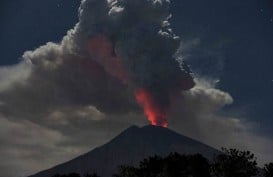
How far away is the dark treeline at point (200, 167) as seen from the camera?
8975 cm

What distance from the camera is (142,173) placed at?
107562 millimetres

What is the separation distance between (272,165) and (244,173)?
6.36 metres

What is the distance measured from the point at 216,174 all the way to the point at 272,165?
30.9 feet

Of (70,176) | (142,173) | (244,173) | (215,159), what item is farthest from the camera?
(70,176)

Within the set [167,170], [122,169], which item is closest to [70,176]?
[122,169]

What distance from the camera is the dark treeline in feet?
294

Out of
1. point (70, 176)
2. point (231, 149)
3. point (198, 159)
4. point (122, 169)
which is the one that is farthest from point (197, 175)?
point (70, 176)

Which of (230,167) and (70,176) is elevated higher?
(70,176)

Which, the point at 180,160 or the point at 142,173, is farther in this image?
the point at 142,173

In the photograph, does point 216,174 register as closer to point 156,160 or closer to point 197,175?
point 197,175

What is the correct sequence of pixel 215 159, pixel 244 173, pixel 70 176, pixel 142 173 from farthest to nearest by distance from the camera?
1. pixel 70 176
2. pixel 142 173
3. pixel 215 159
4. pixel 244 173

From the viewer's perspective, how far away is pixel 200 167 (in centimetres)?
9650

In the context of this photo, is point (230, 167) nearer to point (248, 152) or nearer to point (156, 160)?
point (248, 152)

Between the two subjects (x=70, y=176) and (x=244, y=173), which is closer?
(x=244, y=173)
